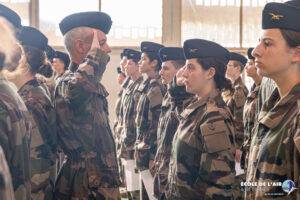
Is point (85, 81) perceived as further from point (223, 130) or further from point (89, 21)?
point (223, 130)

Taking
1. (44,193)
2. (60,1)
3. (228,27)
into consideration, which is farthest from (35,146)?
(228,27)

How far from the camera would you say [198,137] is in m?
2.37

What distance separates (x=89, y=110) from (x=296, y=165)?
1.18 metres

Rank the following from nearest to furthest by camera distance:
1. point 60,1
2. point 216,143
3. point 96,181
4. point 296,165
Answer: point 296,165 → point 216,143 → point 96,181 → point 60,1

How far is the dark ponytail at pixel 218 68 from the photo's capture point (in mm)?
2615

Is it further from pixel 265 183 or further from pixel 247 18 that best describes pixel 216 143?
pixel 247 18

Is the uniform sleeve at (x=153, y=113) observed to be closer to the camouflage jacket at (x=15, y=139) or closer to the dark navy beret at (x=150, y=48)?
the dark navy beret at (x=150, y=48)

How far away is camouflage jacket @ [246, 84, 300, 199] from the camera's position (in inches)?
68.6

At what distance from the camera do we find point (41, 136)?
244 centimetres

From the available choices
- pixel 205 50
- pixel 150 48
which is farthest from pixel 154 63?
pixel 205 50

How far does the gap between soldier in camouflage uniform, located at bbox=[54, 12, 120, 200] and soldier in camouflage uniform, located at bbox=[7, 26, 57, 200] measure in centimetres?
6

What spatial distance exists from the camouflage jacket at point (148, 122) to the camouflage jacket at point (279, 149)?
2490 mm

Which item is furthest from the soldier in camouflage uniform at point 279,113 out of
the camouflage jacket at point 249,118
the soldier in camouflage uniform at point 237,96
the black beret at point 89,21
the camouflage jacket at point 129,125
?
the camouflage jacket at point 129,125

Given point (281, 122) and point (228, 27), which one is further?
point (228, 27)
